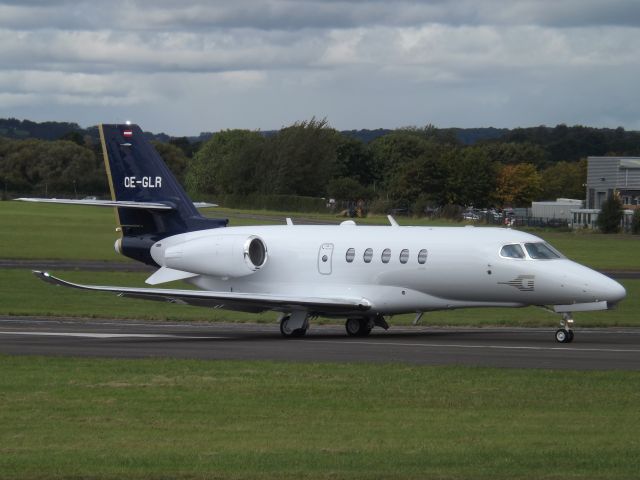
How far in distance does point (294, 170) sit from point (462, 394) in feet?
349

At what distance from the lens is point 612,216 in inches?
3634

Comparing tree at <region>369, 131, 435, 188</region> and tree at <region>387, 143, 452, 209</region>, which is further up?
tree at <region>369, 131, 435, 188</region>

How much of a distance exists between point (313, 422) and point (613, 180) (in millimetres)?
110295

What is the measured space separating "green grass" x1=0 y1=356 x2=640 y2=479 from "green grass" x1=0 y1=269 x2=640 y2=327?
14544mm

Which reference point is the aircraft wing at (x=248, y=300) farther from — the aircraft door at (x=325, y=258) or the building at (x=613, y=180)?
the building at (x=613, y=180)

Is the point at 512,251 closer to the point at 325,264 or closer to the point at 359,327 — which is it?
the point at 359,327

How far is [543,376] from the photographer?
778 inches

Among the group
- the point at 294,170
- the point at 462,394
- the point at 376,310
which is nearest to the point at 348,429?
the point at 462,394

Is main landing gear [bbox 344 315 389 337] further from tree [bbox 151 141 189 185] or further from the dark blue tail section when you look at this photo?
tree [bbox 151 141 189 185]

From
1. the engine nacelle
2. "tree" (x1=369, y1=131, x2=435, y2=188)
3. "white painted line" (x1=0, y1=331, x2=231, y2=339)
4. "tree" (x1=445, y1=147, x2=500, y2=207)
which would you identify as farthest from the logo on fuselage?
"tree" (x1=369, y1=131, x2=435, y2=188)

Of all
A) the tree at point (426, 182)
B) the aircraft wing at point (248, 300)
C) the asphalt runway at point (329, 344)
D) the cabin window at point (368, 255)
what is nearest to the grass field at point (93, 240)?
the tree at point (426, 182)

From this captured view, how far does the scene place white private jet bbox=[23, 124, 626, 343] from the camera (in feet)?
90.1

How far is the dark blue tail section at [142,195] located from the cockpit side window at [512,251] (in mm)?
8449

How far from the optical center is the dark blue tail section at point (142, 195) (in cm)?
3241
